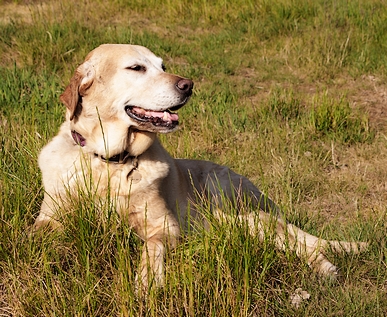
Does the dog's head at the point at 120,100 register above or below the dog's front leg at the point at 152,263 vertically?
above

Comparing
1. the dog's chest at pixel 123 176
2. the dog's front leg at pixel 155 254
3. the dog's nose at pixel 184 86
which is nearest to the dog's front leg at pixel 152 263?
the dog's front leg at pixel 155 254

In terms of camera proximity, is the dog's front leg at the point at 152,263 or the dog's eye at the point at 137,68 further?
the dog's eye at the point at 137,68

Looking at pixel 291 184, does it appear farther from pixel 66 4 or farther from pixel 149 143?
pixel 66 4

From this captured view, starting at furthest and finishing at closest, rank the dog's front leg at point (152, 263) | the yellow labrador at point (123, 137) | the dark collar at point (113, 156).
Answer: the dark collar at point (113, 156)
the yellow labrador at point (123, 137)
the dog's front leg at point (152, 263)

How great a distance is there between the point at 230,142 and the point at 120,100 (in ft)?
6.42

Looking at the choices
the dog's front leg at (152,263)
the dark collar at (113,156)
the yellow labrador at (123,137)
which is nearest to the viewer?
the dog's front leg at (152,263)

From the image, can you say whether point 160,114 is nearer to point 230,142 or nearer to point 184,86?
point 184,86

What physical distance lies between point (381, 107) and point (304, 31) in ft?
5.59

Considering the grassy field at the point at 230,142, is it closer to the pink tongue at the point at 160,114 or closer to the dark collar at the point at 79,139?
the dark collar at the point at 79,139

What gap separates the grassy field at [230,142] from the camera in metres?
2.80

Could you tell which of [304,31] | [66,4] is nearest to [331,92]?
[304,31]

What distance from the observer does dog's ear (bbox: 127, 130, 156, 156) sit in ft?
12.0

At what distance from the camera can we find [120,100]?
364 cm

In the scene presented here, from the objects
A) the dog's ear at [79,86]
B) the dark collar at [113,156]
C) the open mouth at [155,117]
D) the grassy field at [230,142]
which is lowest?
the grassy field at [230,142]
